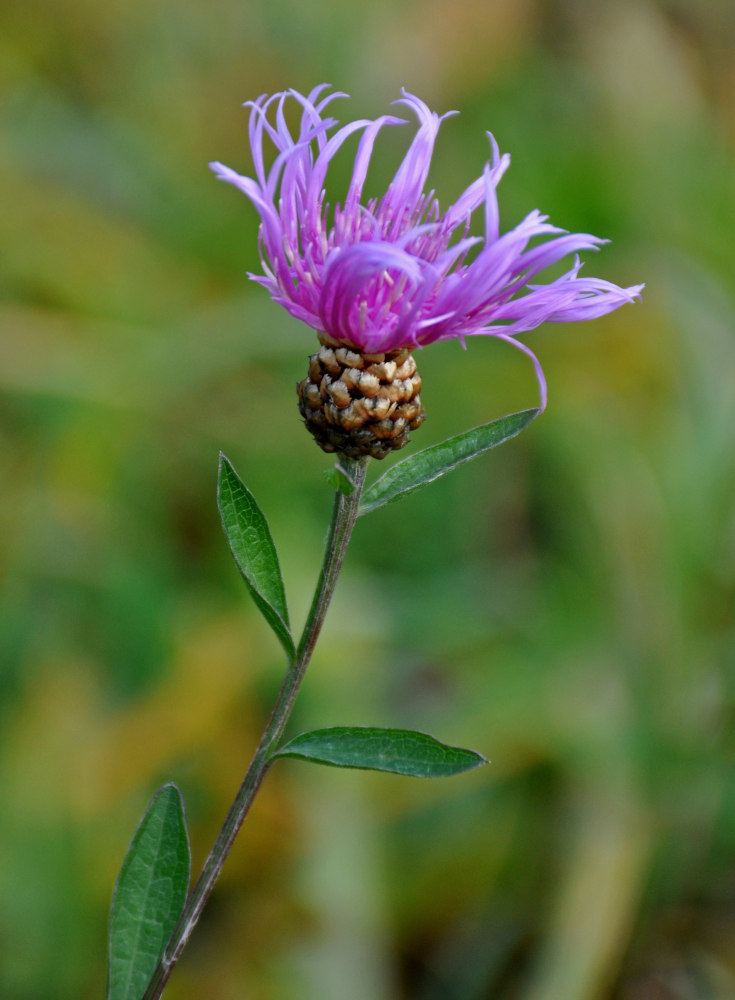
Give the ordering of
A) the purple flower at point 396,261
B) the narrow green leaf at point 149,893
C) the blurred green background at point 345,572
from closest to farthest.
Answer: the purple flower at point 396,261, the narrow green leaf at point 149,893, the blurred green background at point 345,572

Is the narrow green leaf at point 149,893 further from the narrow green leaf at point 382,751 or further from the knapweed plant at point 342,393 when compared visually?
the narrow green leaf at point 382,751

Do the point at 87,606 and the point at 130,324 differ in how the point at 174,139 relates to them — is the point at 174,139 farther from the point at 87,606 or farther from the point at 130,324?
the point at 87,606

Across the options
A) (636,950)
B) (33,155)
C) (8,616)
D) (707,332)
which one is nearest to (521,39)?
(707,332)

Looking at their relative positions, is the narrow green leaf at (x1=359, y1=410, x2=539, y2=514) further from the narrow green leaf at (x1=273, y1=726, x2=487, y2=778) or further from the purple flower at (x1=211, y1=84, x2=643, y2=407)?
the narrow green leaf at (x1=273, y1=726, x2=487, y2=778)

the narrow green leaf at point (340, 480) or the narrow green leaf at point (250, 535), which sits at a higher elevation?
the narrow green leaf at point (340, 480)

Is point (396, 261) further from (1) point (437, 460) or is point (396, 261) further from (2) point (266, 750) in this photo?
(2) point (266, 750)

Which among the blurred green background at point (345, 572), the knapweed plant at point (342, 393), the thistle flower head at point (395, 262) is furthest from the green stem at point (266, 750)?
the blurred green background at point (345, 572)
